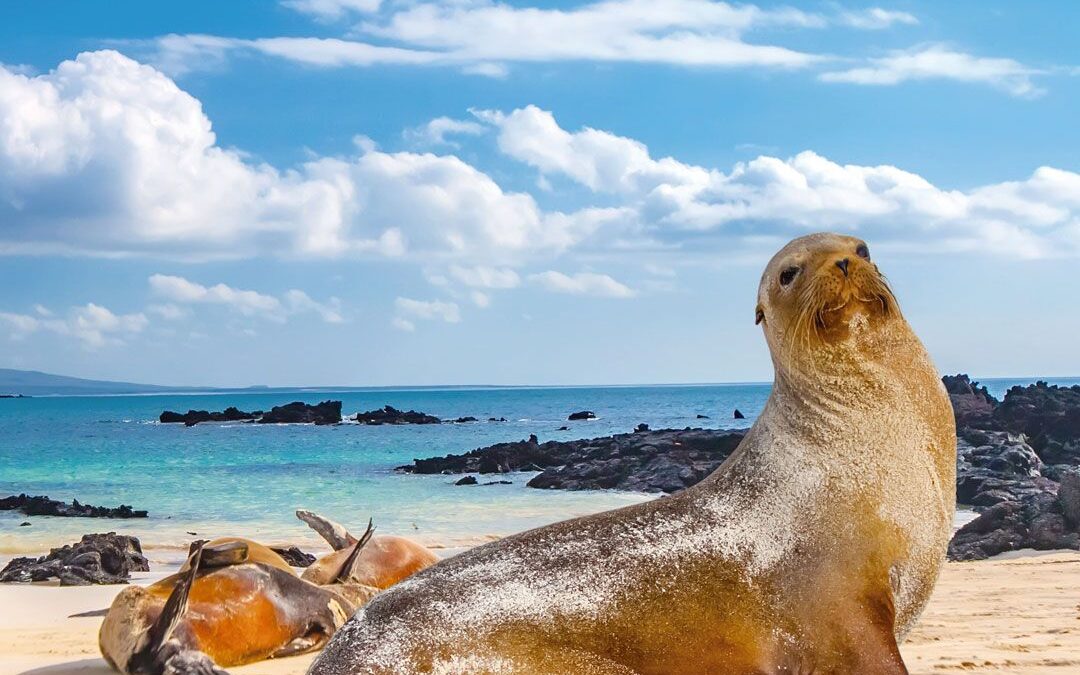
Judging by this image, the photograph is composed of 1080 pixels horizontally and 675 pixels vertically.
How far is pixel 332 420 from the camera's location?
7006 centimetres

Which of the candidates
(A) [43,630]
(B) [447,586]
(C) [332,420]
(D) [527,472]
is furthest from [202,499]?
(C) [332,420]

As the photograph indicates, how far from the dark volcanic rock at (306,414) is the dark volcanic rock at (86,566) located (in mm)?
57939

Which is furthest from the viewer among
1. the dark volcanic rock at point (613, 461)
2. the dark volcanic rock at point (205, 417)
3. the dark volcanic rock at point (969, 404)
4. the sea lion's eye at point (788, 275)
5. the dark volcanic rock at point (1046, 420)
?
the dark volcanic rock at point (205, 417)

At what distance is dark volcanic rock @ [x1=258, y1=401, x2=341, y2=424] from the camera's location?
70125 millimetres

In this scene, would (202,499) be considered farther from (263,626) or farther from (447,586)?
(447,586)

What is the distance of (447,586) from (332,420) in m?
66.7

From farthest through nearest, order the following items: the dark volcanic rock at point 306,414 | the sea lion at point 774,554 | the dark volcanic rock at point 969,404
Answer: the dark volcanic rock at point 306,414
the dark volcanic rock at point 969,404
the sea lion at point 774,554

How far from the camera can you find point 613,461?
2869 centimetres

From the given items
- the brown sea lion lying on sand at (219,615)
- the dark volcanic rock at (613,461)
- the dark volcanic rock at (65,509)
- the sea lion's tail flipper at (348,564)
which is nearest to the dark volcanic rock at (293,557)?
the sea lion's tail flipper at (348,564)

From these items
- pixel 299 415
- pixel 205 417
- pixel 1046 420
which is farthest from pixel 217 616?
pixel 205 417

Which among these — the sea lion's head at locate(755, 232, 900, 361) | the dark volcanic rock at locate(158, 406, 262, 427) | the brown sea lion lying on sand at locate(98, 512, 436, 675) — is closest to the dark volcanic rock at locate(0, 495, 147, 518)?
the brown sea lion lying on sand at locate(98, 512, 436, 675)

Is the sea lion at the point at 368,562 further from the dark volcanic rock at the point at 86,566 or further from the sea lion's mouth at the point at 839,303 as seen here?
the sea lion's mouth at the point at 839,303

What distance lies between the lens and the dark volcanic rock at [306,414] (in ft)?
230

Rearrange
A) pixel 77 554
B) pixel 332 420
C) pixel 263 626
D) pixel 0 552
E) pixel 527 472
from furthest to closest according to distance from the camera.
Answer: pixel 332 420 → pixel 527 472 → pixel 0 552 → pixel 77 554 → pixel 263 626
